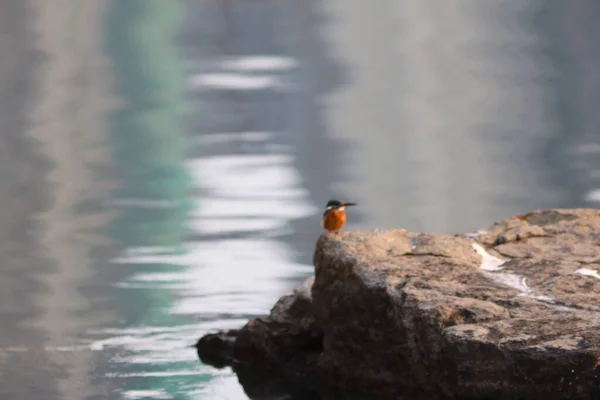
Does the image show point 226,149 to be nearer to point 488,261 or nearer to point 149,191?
point 149,191

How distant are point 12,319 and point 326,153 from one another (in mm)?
3887

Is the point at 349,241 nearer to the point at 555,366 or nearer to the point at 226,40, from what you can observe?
the point at 555,366

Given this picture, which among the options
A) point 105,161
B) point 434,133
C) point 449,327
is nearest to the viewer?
point 449,327

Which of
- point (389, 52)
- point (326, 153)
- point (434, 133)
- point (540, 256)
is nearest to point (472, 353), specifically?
point (540, 256)

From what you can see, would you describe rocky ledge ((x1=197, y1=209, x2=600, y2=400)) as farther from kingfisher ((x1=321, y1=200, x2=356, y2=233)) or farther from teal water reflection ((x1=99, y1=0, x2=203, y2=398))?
teal water reflection ((x1=99, y1=0, x2=203, y2=398))

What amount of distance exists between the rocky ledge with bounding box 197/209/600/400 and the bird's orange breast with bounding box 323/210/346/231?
15 centimetres

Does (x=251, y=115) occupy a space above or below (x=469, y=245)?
above

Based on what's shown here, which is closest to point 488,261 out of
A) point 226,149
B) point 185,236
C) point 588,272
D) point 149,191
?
point 588,272

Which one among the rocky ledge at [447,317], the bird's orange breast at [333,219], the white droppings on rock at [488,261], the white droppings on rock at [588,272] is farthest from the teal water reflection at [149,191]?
the white droppings on rock at [588,272]

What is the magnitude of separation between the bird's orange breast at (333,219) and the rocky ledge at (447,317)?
0.49ft

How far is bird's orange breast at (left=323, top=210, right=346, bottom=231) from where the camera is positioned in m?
4.79

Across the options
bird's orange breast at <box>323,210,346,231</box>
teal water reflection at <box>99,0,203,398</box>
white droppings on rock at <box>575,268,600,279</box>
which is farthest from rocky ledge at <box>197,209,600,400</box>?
teal water reflection at <box>99,0,203,398</box>

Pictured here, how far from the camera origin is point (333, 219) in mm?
4797

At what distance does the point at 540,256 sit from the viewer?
4492 millimetres
